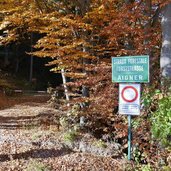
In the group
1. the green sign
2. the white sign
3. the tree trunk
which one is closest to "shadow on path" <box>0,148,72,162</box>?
the white sign

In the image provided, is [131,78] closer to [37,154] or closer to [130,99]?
[130,99]

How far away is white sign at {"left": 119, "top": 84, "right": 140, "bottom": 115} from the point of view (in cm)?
516

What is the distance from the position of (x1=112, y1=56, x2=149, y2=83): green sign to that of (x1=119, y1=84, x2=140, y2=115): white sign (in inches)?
4.9

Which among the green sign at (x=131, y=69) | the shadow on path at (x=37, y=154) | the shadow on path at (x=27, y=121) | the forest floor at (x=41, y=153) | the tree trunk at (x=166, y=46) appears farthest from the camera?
the shadow on path at (x=27, y=121)

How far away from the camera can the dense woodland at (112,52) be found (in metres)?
5.54

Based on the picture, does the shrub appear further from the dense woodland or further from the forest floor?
the forest floor

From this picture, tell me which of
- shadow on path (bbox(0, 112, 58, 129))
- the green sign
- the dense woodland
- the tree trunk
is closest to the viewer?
the green sign

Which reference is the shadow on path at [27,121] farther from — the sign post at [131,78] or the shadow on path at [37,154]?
the sign post at [131,78]

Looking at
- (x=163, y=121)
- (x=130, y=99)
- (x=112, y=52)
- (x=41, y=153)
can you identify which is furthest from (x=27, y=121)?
(x=163, y=121)

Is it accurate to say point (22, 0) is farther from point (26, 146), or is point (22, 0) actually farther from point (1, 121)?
point (26, 146)


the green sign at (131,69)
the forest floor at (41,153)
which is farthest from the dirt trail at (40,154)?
the green sign at (131,69)

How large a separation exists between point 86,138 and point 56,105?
18.2 ft

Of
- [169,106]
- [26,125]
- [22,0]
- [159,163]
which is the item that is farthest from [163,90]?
[22,0]

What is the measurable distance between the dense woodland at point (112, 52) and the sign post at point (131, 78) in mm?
306
